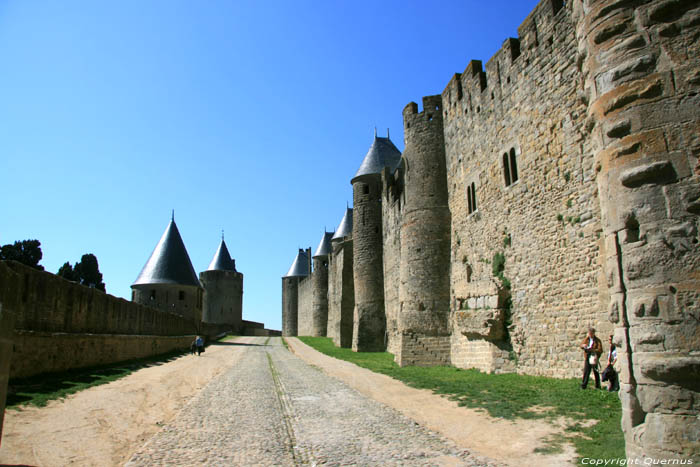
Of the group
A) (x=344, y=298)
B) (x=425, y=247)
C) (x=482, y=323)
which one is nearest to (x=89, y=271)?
(x=344, y=298)

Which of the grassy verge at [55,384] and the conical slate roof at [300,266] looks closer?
the grassy verge at [55,384]

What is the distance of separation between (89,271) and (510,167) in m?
43.0

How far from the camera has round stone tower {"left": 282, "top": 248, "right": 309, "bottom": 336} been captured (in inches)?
2132

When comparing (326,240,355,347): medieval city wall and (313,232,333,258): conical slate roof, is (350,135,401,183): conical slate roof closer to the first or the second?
(326,240,355,347): medieval city wall

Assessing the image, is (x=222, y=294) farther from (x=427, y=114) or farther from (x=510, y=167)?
(x=510, y=167)

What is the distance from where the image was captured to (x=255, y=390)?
10391mm

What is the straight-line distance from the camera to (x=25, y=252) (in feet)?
124

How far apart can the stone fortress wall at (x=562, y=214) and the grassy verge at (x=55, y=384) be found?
8.36 metres

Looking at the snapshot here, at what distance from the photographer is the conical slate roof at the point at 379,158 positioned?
26.5 meters

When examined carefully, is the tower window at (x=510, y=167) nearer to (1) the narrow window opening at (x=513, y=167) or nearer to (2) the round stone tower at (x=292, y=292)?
(1) the narrow window opening at (x=513, y=167)

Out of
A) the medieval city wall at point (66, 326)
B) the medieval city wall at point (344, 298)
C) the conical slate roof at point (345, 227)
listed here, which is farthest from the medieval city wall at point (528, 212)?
the conical slate roof at point (345, 227)

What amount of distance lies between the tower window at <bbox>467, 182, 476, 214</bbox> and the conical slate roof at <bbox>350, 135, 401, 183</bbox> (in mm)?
11817

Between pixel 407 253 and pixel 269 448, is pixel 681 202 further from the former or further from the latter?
pixel 407 253

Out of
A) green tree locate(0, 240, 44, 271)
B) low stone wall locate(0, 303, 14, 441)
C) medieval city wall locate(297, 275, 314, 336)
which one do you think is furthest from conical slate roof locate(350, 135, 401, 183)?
green tree locate(0, 240, 44, 271)
